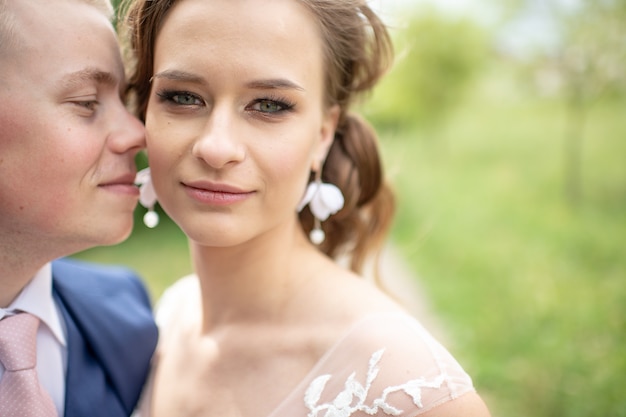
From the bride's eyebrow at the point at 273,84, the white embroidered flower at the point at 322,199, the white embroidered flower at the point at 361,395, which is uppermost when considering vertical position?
the bride's eyebrow at the point at 273,84

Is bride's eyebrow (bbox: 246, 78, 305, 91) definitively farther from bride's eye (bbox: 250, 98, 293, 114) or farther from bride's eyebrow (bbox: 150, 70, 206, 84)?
bride's eyebrow (bbox: 150, 70, 206, 84)

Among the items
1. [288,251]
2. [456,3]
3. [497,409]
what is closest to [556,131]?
[456,3]

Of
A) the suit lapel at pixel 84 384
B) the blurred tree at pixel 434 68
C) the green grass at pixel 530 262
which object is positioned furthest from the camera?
the blurred tree at pixel 434 68

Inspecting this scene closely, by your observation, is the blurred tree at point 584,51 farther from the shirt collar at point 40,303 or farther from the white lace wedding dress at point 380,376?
the shirt collar at point 40,303

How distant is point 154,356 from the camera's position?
2988mm

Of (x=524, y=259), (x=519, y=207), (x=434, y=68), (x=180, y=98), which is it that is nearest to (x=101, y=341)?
(x=180, y=98)

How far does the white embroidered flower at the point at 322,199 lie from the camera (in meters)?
2.77

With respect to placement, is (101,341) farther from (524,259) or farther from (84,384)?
(524,259)

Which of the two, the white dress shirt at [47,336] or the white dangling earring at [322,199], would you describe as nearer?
the white dress shirt at [47,336]

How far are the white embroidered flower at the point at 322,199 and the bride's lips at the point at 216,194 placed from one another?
0.51m

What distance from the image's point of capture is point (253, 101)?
228 cm

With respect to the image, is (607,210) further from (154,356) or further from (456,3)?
(154,356)

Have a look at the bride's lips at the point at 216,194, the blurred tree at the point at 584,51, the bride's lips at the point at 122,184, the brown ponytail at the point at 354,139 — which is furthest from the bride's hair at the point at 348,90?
the blurred tree at the point at 584,51

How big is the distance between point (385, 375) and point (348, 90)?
1243mm
